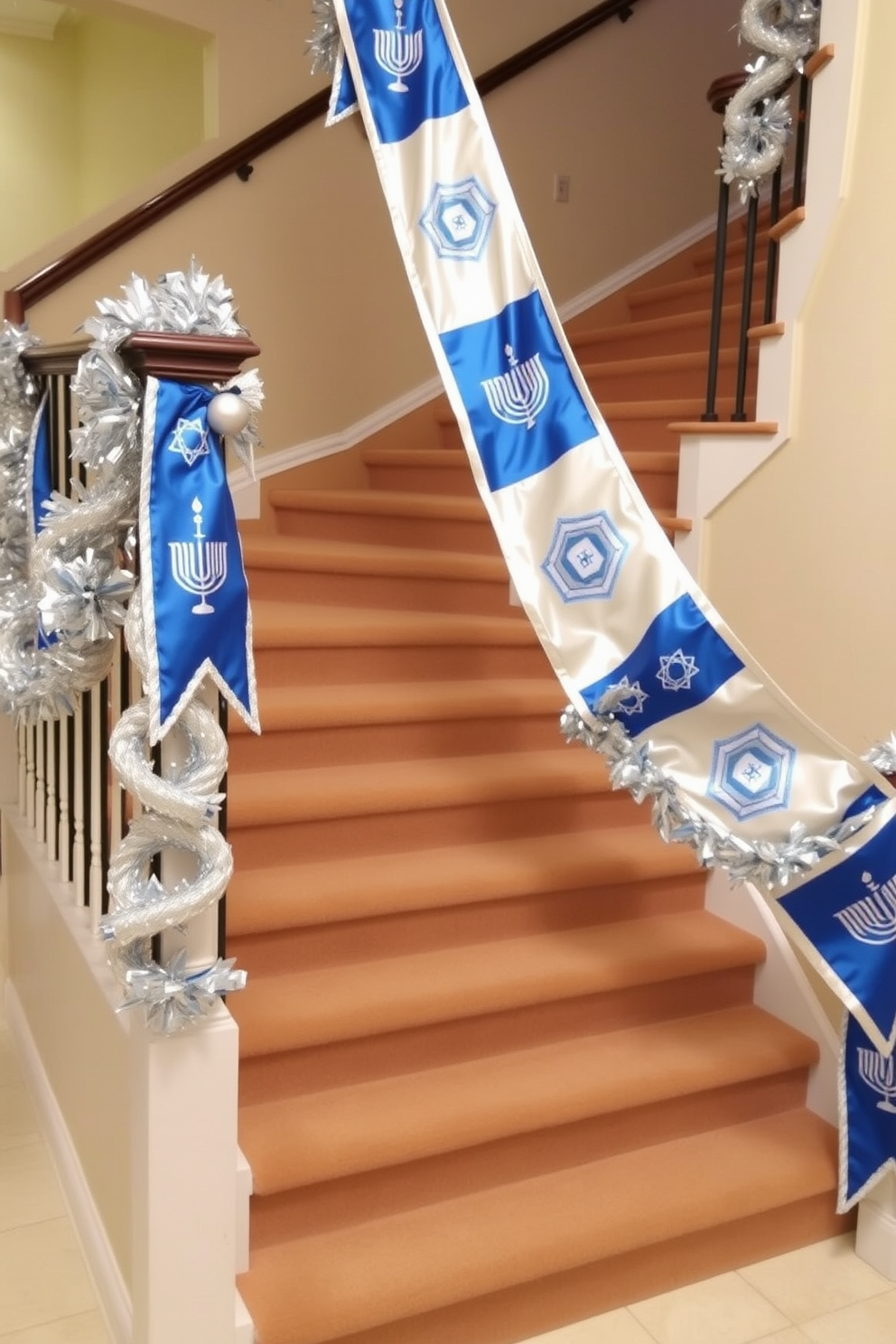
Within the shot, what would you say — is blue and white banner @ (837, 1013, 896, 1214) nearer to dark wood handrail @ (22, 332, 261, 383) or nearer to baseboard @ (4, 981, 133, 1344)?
→ baseboard @ (4, 981, 133, 1344)

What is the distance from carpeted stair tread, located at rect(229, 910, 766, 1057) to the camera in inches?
82.9

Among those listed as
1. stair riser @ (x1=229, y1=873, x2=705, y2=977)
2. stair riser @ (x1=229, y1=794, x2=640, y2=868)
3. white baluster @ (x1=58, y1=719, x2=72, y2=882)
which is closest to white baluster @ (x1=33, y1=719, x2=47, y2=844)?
white baluster @ (x1=58, y1=719, x2=72, y2=882)

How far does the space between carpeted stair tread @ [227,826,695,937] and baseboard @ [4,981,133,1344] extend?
55 centimetres

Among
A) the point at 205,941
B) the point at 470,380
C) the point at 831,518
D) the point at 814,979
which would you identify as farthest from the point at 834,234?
the point at 205,941

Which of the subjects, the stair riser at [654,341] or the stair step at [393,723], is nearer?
the stair step at [393,723]

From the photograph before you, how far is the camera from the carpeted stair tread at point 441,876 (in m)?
2.24

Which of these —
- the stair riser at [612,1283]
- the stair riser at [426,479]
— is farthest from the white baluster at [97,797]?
the stair riser at [426,479]

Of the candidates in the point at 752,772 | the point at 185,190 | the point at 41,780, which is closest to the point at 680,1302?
the point at 752,772

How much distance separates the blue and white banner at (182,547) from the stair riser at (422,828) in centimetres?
86

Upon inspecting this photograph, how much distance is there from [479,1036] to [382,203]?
2.82 meters

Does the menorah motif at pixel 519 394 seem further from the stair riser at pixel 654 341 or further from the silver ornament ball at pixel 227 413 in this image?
the stair riser at pixel 654 341

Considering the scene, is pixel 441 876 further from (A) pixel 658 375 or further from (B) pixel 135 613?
(A) pixel 658 375

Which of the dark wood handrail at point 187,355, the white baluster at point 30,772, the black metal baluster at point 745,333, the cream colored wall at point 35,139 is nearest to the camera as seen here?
the dark wood handrail at point 187,355

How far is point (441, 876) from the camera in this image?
94.0 inches
